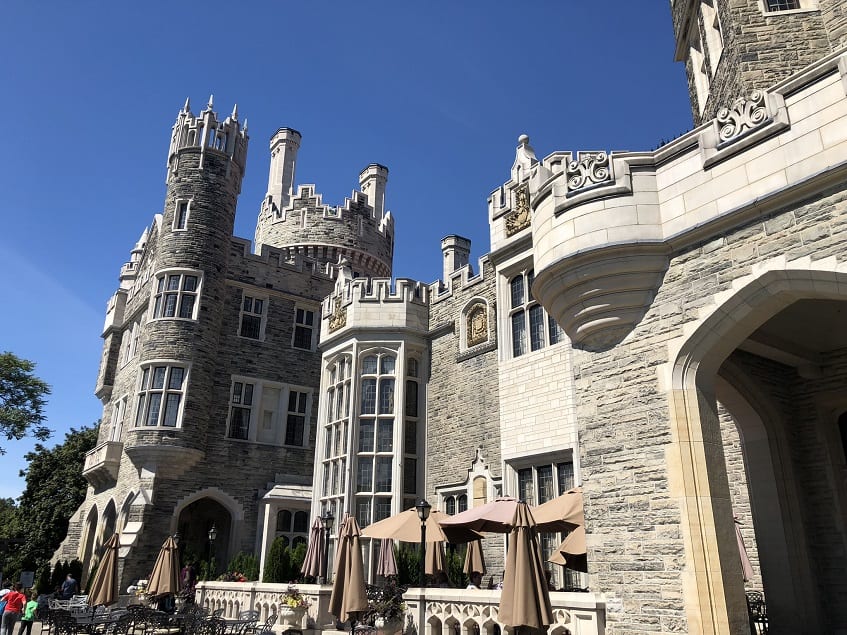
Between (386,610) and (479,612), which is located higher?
(479,612)

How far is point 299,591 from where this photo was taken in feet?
43.9

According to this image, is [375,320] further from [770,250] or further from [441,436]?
[770,250]

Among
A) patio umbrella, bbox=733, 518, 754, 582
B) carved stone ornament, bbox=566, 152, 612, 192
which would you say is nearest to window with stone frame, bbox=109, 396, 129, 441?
carved stone ornament, bbox=566, 152, 612, 192

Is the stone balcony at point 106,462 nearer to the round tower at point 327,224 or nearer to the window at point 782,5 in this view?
the round tower at point 327,224

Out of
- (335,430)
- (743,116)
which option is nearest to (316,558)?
(335,430)

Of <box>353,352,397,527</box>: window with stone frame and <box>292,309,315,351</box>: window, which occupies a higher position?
<box>292,309,315,351</box>: window

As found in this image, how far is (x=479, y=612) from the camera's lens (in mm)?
9352

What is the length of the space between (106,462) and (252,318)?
22.1ft

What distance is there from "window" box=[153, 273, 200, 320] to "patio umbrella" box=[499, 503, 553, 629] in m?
16.1

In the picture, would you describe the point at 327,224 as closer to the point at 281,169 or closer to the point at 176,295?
the point at 281,169

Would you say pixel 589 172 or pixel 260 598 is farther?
pixel 260 598

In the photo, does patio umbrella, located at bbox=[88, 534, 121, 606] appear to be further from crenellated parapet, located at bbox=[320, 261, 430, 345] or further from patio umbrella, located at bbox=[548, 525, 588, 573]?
patio umbrella, located at bbox=[548, 525, 588, 573]

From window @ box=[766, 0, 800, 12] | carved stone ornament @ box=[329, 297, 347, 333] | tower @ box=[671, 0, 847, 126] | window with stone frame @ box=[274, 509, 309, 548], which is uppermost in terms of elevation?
window @ box=[766, 0, 800, 12]

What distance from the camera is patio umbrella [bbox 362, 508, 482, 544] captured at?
11.9 m
